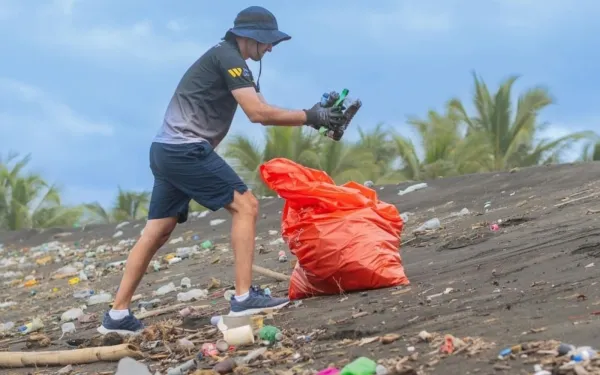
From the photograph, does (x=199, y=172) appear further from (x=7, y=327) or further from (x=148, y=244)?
(x=7, y=327)

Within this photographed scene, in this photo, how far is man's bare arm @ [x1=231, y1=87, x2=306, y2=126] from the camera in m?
4.70

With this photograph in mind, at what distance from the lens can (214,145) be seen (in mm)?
4977

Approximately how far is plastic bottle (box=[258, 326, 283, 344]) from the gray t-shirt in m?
1.22

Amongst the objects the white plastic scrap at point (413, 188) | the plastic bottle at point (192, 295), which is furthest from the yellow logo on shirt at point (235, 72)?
the white plastic scrap at point (413, 188)

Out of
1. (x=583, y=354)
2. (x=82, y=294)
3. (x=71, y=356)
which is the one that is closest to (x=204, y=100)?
(x=71, y=356)

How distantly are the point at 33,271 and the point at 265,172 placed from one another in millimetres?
8528

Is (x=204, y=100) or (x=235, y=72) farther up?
(x=235, y=72)

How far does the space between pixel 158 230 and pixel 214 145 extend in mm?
630

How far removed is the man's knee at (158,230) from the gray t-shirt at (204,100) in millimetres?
508

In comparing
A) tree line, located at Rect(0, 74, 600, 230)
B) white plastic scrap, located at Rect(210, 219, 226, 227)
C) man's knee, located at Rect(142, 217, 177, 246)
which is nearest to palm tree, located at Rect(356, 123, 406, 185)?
tree line, located at Rect(0, 74, 600, 230)

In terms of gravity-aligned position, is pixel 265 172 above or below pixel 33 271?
above

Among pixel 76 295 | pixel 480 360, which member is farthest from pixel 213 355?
pixel 76 295

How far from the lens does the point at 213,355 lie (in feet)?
13.4

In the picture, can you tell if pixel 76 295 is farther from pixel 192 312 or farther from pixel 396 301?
pixel 396 301
